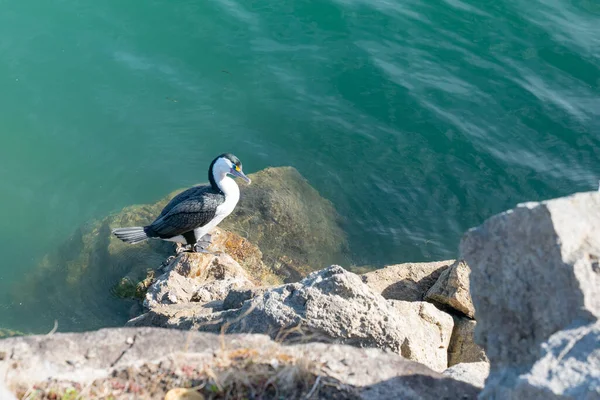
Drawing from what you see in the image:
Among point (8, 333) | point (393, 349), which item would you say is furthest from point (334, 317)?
point (8, 333)

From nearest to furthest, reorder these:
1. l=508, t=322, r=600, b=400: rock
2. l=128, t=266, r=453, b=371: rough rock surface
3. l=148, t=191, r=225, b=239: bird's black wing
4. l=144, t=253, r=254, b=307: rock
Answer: l=508, t=322, r=600, b=400: rock
l=128, t=266, r=453, b=371: rough rock surface
l=144, t=253, r=254, b=307: rock
l=148, t=191, r=225, b=239: bird's black wing

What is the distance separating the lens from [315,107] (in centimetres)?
1109

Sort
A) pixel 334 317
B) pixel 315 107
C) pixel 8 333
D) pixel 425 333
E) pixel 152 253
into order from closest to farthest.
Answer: pixel 334 317, pixel 425 333, pixel 8 333, pixel 152 253, pixel 315 107

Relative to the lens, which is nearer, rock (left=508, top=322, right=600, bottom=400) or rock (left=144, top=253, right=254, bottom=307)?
rock (left=508, top=322, right=600, bottom=400)

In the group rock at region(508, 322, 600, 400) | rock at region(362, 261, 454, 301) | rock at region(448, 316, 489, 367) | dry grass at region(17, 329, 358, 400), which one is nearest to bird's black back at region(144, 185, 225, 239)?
rock at region(362, 261, 454, 301)

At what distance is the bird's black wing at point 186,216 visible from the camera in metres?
7.05

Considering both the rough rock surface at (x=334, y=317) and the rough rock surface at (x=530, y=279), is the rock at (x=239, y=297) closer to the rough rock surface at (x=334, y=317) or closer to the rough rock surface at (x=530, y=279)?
the rough rock surface at (x=334, y=317)

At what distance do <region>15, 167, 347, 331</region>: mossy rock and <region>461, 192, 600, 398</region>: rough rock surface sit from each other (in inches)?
191

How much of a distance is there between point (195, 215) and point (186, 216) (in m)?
0.10

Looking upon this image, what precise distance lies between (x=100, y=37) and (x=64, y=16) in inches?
44.2

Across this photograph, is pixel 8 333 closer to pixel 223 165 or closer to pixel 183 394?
pixel 223 165

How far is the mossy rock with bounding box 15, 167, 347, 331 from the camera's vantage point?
7664mm

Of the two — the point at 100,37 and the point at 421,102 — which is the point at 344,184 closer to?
the point at 421,102

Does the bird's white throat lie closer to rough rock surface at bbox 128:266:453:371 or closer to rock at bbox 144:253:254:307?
rock at bbox 144:253:254:307
